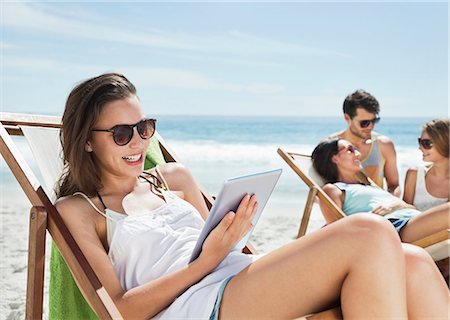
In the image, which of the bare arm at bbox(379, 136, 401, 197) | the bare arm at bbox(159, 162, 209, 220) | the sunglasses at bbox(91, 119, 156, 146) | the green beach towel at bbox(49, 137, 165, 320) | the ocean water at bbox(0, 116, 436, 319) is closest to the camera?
the sunglasses at bbox(91, 119, 156, 146)

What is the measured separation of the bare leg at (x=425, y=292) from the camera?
73.7 inches

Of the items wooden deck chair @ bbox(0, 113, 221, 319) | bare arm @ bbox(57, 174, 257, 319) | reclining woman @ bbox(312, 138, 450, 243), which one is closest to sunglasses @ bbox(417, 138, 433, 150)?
reclining woman @ bbox(312, 138, 450, 243)

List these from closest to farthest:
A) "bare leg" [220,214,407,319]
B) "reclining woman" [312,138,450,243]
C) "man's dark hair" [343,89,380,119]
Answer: "bare leg" [220,214,407,319] < "reclining woman" [312,138,450,243] < "man's dark hair" [343,89,380,119]

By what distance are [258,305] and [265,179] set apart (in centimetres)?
43

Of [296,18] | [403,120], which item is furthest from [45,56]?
[403,120]

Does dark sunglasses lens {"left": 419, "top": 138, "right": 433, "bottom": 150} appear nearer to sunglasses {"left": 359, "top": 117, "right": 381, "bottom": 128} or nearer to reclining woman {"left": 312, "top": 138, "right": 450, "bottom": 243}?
reclining woman {"left": 312, "top": 138, "right": 450, "bottom": 243}

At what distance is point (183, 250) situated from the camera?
2152 mm

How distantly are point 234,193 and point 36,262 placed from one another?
744 mm

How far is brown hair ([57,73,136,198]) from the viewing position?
223cm

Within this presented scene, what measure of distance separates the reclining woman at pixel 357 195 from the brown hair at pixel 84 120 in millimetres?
2230

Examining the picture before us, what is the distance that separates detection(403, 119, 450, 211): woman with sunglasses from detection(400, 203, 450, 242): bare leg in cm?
73

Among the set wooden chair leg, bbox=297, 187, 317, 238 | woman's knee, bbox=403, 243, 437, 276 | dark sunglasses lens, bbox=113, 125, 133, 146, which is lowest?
wooden chair leg, bbox=297, 187, 317, 238

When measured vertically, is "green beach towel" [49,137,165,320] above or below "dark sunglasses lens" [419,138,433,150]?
below

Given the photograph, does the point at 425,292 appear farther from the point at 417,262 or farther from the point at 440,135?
the point at 440,135
